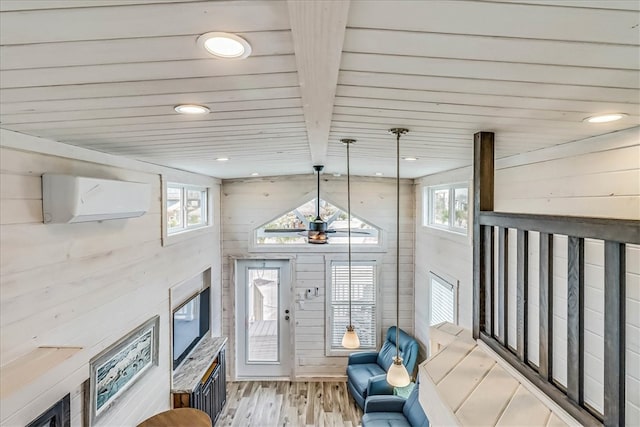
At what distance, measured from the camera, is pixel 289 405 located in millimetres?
4820

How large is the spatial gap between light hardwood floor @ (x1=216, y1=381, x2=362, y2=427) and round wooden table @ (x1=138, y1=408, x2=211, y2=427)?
6.80ft

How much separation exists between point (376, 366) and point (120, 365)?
372 centimetres

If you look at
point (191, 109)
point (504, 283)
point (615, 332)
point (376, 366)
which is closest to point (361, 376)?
point (376, 366)

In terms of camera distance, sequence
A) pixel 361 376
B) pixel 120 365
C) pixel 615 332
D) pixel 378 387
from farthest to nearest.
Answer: pixel 361 376 < pixel 378 387 < pixel 120 365 < pixel 615 332

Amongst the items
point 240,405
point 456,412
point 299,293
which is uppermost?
point 456,412

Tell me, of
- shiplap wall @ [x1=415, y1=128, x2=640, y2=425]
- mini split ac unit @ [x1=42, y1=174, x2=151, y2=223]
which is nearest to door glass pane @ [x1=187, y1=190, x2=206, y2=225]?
mini split ac unit @ [x1=42, y1=174, x2=151, y2=223]

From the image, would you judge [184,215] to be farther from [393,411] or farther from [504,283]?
[504,283]

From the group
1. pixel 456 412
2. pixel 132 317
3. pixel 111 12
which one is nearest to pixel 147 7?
pixel 111 12

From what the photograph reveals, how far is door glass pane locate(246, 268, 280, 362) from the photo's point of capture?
5.50m

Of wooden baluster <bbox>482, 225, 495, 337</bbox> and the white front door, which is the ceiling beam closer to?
Answer: wooden baluster <bbox>482, 225, 495, 337</bbox>

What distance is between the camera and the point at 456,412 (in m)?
1.12

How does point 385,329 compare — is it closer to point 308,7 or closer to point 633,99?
point 633,99

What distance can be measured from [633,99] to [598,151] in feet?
2.46

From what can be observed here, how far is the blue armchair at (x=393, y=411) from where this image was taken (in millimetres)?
3652
